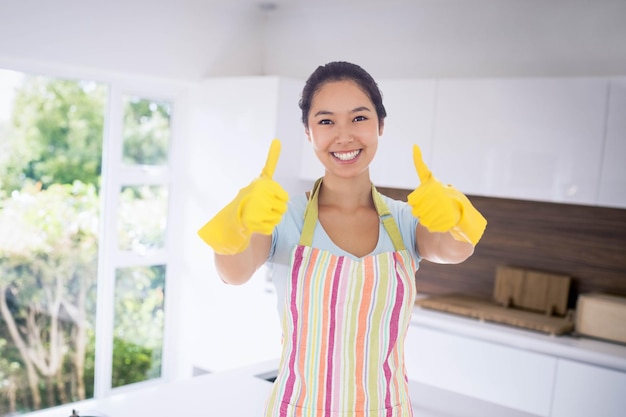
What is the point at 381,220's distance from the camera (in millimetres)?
1355

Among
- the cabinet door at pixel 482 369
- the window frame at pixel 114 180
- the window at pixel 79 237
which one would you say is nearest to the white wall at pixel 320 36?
the window frame at pixel 114 180

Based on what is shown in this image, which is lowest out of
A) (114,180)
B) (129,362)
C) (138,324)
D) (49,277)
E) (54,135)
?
(129,362)

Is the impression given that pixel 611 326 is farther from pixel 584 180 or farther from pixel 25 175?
pixel 25 175

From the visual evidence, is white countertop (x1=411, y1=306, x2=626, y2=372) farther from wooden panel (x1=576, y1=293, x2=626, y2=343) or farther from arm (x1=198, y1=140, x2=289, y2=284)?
arm (x1=198, y1=140, x2=289, y2=284)

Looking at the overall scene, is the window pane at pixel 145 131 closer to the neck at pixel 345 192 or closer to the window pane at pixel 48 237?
the window pane at pixel 48 237

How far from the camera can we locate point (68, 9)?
3.17 m

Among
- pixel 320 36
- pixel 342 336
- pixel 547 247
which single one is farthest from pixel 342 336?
pixel 320 36

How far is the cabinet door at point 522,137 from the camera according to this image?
2.81 m

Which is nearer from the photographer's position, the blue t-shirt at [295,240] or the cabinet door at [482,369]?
the blue t-shirt at [295,240]

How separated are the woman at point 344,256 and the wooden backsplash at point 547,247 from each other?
210 centimetres

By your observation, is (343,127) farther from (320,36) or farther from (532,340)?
(320,36)

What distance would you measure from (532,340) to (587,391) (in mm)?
281

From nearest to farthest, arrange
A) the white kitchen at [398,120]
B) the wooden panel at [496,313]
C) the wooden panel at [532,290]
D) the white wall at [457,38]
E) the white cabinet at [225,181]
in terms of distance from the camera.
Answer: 1. the white kitchen at [398,120]
2. the wooden panel at [496,313]
3. the white wall at [457,38]
4. the wooden panel at [532,290]
5. the white cabinet at [225,181]

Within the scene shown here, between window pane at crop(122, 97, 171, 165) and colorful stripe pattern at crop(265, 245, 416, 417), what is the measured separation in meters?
2.70
